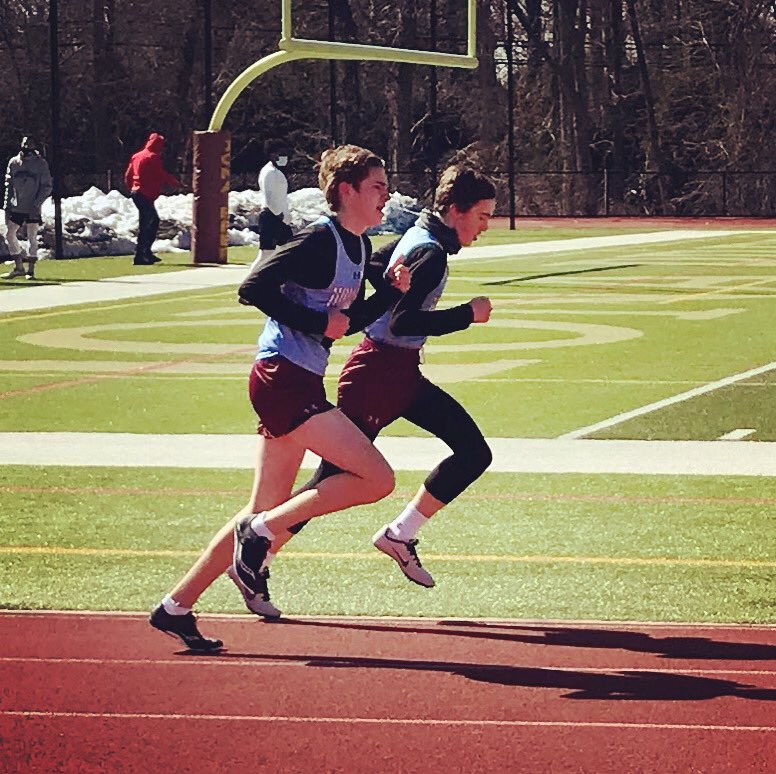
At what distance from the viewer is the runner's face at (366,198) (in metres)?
7.30

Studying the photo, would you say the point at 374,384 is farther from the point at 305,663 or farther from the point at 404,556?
the point at 305,663

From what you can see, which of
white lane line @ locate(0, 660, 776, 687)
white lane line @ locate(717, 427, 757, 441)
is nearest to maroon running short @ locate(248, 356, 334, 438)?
white lane line @ locate(0, 660, 776, 687)

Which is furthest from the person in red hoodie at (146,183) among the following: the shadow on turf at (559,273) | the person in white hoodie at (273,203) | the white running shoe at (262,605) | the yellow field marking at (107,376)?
the white running shoe at (262,605)

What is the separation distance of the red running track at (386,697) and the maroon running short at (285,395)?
778mm

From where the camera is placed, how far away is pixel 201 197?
34.8 metres

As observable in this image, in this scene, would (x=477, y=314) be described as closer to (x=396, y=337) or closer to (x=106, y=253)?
(x=396, y=337)

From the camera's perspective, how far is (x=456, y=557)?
936 centimetres

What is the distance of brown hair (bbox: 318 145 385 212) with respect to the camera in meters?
7.29

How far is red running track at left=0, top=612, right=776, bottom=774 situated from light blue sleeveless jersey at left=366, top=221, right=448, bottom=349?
105cm

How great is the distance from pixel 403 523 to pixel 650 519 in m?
2.19

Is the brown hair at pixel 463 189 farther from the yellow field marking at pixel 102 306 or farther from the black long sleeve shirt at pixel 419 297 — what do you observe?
the yellow field marking at pixel 102 306

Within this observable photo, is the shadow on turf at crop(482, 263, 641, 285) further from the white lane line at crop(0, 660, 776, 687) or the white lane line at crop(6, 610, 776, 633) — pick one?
the white lane line at crop(0, 660, 776, 687)

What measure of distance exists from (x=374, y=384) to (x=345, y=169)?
1.09 meters

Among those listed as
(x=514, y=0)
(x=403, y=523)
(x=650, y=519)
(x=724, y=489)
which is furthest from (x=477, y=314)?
(x=514, y=0)
